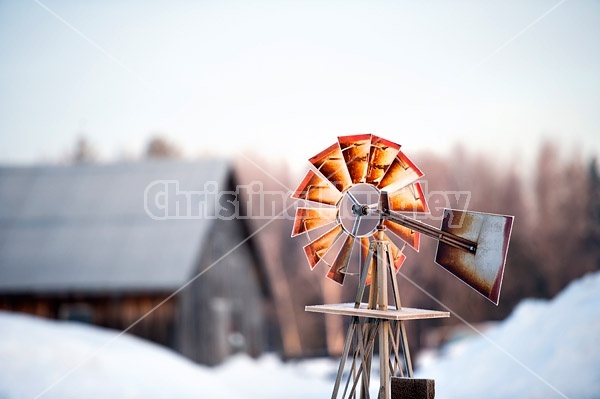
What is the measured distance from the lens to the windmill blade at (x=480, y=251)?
3799mm

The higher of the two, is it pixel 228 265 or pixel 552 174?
pixel 552 174

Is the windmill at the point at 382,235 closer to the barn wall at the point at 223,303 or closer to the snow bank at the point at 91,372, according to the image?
the snow bank at the point at 91,372

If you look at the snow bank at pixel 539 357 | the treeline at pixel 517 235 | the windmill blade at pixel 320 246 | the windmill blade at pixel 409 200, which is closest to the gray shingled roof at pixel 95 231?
the treeline at pixel 517 235

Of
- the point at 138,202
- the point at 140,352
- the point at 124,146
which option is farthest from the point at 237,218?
the point at 124,146

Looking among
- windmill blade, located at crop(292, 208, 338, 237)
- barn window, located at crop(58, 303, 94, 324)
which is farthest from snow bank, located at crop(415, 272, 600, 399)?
barn window, located at crop(58, 303, 94, 324)

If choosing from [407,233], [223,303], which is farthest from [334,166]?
[223,303]

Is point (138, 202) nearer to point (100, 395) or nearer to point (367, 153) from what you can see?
point (100, 395)

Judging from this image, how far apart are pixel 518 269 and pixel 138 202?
10.3 meters

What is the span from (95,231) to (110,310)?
1.48 meters

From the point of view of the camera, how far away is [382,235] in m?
4.17

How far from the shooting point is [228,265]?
44.6ft

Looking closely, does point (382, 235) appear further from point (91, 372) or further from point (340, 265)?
point (91, 372)

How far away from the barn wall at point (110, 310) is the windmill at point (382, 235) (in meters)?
7.48

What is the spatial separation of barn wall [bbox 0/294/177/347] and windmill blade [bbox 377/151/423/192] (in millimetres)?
7708
